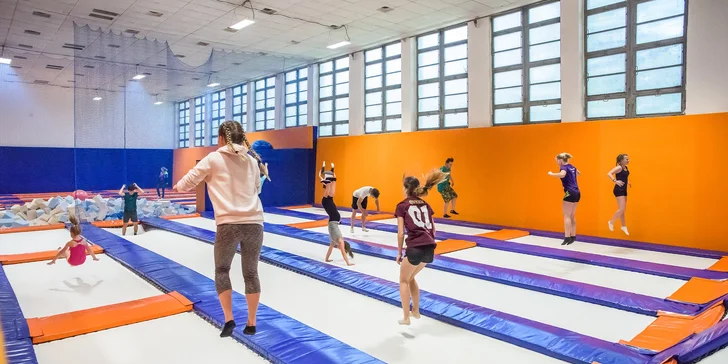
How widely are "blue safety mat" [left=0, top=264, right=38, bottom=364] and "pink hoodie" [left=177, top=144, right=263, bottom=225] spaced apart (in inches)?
57.1

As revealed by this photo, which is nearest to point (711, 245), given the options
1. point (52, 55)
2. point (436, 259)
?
point (436, 259)

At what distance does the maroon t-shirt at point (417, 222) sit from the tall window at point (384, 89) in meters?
8.09

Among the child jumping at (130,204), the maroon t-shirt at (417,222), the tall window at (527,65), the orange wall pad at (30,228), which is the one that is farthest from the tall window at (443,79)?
the orange wall pad at (30,228)

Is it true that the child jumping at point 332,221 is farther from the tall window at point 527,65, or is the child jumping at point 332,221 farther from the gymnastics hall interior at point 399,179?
the tall window at point 527,65

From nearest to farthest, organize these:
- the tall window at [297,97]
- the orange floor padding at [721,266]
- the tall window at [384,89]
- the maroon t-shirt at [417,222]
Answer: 1. the maroon t-shirt at [417,222]
2. the orange floor padding at [721,266]
3. the tall window at [384,89]
4. the tall window at [297,97]

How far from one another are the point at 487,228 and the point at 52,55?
12.3 metres

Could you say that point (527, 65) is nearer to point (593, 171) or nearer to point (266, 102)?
point (593, 171)

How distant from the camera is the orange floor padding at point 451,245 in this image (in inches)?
254

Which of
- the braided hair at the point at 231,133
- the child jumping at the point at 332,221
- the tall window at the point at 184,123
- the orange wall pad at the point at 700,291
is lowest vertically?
the orange wall pad at the point at 700,291

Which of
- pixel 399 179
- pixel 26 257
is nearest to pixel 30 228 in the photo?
pixel 26 257

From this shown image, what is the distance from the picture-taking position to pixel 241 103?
15922 mm

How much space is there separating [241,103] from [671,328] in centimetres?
1450

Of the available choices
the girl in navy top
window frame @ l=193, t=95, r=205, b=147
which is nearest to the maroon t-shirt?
the girl in navy top

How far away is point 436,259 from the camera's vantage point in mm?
5859
